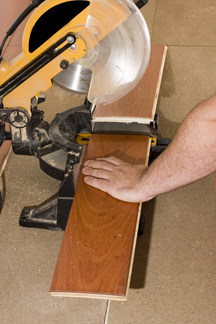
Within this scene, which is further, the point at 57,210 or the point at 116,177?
the point at 57,210

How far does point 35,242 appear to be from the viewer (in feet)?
7.25

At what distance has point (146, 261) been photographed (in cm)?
209

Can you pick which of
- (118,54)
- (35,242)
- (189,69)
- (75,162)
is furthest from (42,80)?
(189,69)

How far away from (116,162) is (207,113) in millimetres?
586

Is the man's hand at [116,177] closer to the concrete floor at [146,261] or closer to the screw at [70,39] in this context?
the concrete floor at [146,261]

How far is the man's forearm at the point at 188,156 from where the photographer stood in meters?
1.53

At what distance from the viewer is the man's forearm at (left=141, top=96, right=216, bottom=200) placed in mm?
1526

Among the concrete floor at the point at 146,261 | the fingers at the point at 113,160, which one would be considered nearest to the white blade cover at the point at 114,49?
the fingers at the point at 113,160

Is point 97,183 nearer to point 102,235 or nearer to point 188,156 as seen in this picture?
point 102,235

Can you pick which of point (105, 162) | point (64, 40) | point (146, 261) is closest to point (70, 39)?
point (64, 40)

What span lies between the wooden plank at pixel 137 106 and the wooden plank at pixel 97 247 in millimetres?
260

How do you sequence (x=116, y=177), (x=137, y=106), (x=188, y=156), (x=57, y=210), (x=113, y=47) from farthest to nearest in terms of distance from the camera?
(x=137, y=106) → (x=57, y=210) → (x=116, y=177) → (x=113, y=47) → (x=188, y=156)

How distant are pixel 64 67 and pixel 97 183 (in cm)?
51

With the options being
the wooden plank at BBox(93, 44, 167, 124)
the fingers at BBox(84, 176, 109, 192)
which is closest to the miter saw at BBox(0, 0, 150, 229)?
the fingers at BBox(84, 176, 109, 192)
